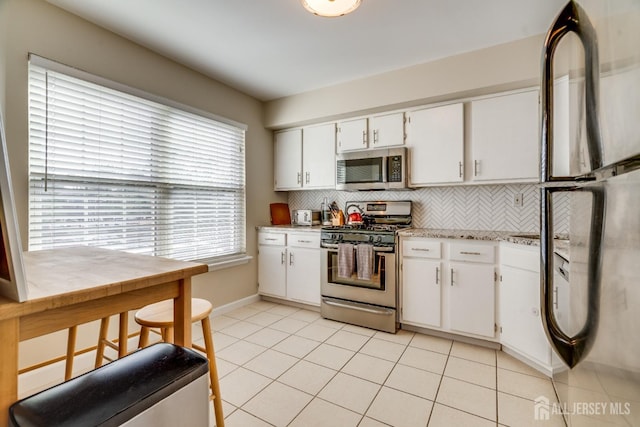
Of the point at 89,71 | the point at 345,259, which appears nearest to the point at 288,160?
the point at 345,259

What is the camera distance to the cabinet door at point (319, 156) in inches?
138

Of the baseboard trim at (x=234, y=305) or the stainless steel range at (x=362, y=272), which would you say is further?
the baseboard trim at (x=234, y=305)

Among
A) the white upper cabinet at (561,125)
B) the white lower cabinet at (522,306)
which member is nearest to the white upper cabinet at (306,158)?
the white lower cabinet at (522,306)

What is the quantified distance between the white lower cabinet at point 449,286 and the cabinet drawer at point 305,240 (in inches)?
37.6

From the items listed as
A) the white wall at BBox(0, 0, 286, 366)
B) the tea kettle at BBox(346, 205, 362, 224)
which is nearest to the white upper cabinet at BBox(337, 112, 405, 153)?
the tea kettle at BBox(346, 205, 362, 224)

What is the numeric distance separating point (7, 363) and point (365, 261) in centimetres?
245

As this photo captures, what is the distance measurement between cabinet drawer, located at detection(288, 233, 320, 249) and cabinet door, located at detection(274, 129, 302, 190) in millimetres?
720

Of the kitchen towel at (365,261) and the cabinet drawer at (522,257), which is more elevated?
the cabinet drawer at (522,257)

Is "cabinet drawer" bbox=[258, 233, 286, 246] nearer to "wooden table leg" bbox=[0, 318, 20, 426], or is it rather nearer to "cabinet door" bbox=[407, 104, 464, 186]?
"cabinet door" bbox=[407, 104, 464, 186]

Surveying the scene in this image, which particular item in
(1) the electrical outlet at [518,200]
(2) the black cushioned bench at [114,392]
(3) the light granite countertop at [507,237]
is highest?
(1) the electrical outlet at [518,200]

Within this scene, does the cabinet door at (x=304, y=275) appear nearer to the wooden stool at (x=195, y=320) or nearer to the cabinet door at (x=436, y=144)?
the cabinet door at (x=436, y=144)

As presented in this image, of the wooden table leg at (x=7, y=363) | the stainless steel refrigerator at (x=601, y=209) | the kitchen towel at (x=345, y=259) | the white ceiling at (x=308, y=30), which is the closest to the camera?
the stainless steel refrigerator at (x=601, y=209)

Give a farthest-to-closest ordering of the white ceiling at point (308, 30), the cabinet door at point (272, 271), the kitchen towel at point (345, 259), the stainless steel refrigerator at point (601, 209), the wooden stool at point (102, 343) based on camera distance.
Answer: the cabinet door at point (272, 271) → the kitchen towel at point (345, 259) → the white ceiling at point (308, 30) → the wooden stool at point (102, 343) → the stainless steel refrigerator at point (601, 209)

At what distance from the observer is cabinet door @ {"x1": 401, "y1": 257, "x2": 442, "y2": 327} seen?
8.60ft
